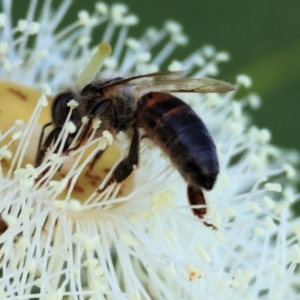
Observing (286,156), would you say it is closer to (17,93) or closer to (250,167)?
(250,167)

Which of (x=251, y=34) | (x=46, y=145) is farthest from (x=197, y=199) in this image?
(x=251, y=34)

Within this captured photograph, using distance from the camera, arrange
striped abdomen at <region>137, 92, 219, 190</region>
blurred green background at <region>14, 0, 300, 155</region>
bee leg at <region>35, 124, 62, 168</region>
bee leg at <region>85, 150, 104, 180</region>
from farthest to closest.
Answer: blurred green background at <region>14, 0, 300, 155</region>, bee leg at <region>85, 150, 104, 180</region>, bee leg at <region>35, 124, 62, 168</region>, striped abdomen at <region>137, 92, 219, 190</region>

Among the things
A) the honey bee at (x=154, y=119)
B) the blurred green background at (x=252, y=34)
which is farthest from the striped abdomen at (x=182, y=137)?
the blurred green background at (x=252, y=34)

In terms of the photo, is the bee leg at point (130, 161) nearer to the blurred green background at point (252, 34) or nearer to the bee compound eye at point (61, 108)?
the bee compound eye at point (61, 108)

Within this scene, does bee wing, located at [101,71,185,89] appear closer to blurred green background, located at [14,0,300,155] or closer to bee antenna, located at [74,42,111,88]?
bee antenna, located at [74,42,111,88]

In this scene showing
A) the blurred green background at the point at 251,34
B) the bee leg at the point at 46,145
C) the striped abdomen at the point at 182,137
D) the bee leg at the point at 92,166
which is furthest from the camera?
the blurred green background at the point at 251,34

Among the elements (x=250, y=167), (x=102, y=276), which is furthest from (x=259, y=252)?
(x=102, y=276)

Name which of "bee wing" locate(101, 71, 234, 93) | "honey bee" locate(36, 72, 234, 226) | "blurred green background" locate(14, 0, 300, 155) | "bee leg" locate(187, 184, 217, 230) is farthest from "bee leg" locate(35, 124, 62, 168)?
"blurred green background" locate(14, 0, 300, 155)
